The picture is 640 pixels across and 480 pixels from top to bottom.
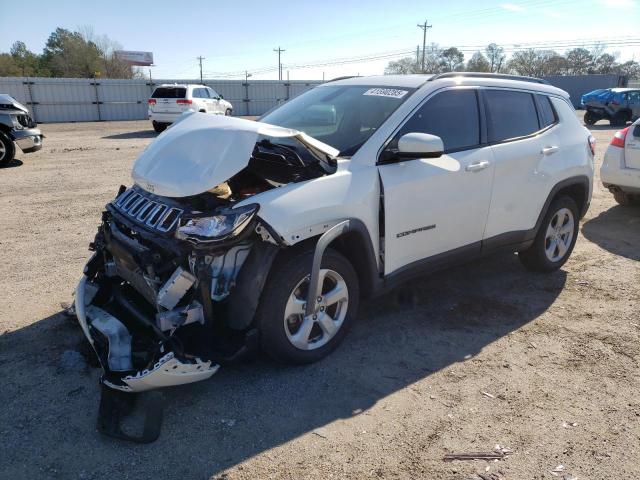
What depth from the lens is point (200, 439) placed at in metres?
2.79

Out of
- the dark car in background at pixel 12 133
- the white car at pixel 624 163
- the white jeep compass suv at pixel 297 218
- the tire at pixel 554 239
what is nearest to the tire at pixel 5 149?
the dark car in background at pixel 12 133

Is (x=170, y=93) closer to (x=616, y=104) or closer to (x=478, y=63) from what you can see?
(x=616, y=104)

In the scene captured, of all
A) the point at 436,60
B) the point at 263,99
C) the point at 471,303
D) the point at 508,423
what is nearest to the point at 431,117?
the point at 471,303

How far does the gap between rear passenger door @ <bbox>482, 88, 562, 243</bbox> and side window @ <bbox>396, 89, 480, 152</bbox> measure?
196 mm

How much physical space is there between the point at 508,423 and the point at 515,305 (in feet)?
5.89

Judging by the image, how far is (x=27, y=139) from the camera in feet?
36.6

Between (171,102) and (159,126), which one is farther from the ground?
(171,102)

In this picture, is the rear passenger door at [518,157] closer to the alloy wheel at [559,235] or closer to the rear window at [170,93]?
the alloy wheel at [559,235]

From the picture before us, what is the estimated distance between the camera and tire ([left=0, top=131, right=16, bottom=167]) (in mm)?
10922

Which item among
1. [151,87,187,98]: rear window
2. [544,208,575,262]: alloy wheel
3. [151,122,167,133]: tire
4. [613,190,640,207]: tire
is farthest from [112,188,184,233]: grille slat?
[151,122,167,133]: tire

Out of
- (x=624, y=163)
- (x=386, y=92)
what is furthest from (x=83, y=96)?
(x=386, y=92)

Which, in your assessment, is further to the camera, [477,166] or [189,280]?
[477,166]

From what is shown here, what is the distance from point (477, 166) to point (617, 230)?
406 cm

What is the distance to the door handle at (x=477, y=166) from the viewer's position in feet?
13.5
